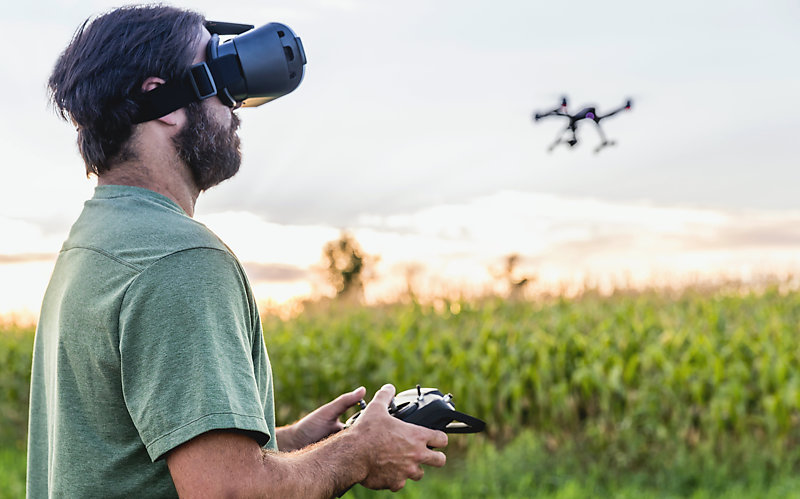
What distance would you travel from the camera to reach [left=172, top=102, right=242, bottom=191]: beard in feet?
8.01

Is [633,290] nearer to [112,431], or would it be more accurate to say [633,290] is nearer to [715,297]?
[715,297]

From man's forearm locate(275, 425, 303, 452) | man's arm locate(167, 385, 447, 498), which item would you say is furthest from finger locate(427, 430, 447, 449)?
man's forearm locate(275, 425, 303, 452)

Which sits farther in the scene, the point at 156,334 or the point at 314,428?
the point at 314,428

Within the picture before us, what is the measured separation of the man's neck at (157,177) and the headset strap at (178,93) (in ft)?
0.47

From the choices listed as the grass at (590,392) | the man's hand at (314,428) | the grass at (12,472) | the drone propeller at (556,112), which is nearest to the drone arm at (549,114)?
the drone propeller at (556,112)

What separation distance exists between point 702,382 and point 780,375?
762mm

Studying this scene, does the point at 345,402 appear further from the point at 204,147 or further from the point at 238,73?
the point at 238,73

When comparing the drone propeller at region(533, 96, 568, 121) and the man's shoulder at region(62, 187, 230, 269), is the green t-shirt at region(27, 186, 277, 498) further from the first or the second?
the drone propeller at region(533, 96, 568, 121)

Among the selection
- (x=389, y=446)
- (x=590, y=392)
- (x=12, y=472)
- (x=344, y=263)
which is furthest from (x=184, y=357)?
(x=344, y=263)

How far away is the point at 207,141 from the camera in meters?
2.47

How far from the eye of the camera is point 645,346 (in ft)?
27.6

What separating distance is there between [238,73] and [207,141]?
25 centimetres

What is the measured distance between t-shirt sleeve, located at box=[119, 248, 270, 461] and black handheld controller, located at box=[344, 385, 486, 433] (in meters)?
0.50

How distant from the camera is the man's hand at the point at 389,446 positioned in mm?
2203
